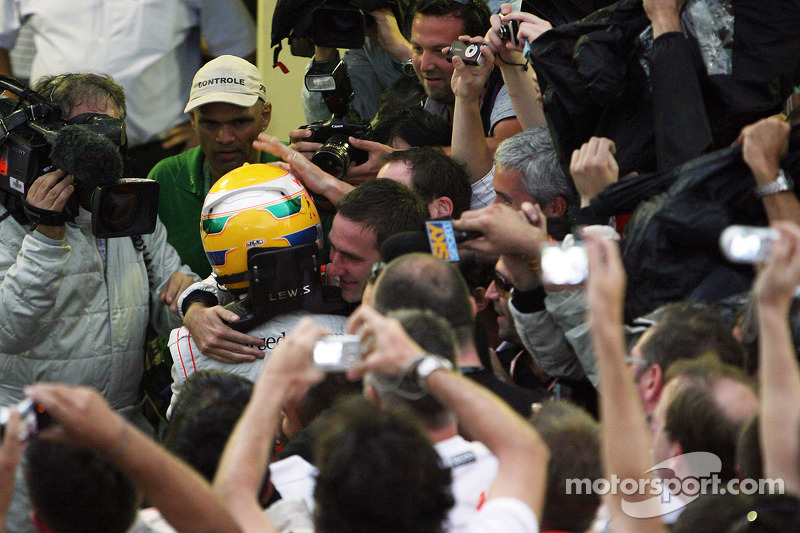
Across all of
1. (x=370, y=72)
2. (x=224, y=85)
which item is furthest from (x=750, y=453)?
(x=370, y=72)

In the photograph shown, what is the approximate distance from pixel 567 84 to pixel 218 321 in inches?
57.8

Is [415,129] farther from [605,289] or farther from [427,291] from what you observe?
[605,289]

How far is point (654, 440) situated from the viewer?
7.78 feet

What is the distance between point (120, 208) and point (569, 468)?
7.36ft

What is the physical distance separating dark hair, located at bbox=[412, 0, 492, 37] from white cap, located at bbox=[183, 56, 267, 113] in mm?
813

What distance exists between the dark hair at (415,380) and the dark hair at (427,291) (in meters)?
0.21

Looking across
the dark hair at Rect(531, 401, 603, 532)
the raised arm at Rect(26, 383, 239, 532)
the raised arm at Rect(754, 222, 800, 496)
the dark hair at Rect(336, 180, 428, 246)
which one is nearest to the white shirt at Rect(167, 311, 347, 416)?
the dark hair at Rect(336, 180, 428, 246)

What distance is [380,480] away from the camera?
171cm

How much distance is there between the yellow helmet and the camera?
3.51 m

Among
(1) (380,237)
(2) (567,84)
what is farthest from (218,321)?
(2) (567,84)

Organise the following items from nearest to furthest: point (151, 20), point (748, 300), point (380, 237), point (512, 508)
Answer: point (512, 508), point (748, 300), point (380, 237), point (151, 20)

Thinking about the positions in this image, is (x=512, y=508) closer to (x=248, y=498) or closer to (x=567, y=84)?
(x=248, y=498)

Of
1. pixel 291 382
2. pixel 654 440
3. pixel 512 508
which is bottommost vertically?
pixel 654 440

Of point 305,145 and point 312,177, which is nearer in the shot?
point 312,177
